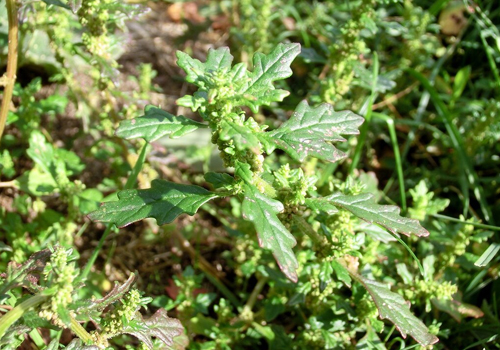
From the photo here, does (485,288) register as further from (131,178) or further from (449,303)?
(131,178)

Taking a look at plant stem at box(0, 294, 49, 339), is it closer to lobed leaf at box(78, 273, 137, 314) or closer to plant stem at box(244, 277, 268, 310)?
lobed leaf at box(78, 273, 137, 314)

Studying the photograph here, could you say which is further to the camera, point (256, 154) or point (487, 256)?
point (487, 256)

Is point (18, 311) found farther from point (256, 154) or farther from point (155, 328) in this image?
point (256, 154)

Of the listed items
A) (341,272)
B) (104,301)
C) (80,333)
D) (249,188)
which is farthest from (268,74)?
(80,333)

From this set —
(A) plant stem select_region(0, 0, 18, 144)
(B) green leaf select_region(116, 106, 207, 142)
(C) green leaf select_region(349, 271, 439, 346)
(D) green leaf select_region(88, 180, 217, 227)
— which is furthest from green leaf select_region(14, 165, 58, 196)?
(C) green leaf select_region(349, 271, 439, 346)

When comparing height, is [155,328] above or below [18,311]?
below

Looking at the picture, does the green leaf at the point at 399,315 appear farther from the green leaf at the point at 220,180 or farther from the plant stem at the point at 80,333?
the plant stem at the point at 80,333

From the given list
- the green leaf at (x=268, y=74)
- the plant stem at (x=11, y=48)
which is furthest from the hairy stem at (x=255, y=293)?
the plant stem at (x=11, y=48)

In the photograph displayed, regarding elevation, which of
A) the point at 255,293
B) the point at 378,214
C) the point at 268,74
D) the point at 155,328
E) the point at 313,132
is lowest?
the point at 255,293

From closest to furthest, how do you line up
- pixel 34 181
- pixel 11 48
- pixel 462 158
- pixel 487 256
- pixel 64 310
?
pixel 64 310
pixel 11 48
pixel 487 256
pixel 34 181
pixel 462 158
